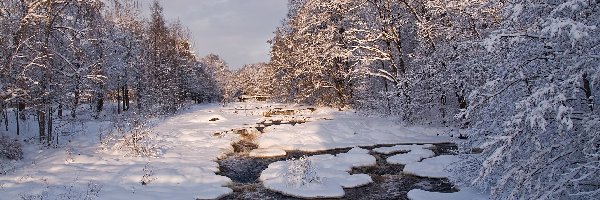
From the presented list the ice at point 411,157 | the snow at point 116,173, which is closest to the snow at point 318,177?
the ice at point 411,157

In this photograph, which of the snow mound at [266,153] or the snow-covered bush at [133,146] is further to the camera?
the snow mound at [266,153]

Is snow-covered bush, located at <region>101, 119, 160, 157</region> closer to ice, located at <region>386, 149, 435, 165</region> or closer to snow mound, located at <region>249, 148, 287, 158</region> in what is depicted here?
snow mound, located at <region>249, 148, 287, 158</region>

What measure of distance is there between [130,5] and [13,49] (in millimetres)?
27721

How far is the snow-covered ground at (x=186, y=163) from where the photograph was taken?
36.3 feet

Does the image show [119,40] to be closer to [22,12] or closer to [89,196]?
[22,12]

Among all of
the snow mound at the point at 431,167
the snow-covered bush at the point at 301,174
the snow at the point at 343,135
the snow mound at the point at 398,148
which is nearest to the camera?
the snow-covered bush at the point at 301,174

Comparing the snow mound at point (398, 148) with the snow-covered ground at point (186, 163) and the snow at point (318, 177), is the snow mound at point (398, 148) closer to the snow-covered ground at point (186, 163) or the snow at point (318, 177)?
the snow-covered ground at point (186, 163)

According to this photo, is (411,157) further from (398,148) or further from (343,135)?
(343,135)

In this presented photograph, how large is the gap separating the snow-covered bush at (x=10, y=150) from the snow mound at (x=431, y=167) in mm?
12088

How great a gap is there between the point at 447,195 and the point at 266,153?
8.16m

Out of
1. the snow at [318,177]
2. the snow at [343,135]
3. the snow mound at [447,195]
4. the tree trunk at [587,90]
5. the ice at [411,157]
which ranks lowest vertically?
the snow mound at [447,195]

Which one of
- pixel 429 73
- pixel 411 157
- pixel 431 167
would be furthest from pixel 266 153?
pixel 429 73

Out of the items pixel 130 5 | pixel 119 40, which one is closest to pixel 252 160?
pixel 119 40

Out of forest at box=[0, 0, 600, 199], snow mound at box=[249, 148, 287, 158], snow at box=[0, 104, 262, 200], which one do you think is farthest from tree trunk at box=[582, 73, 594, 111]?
snow mound at box=[249, 148, 287, 158]
